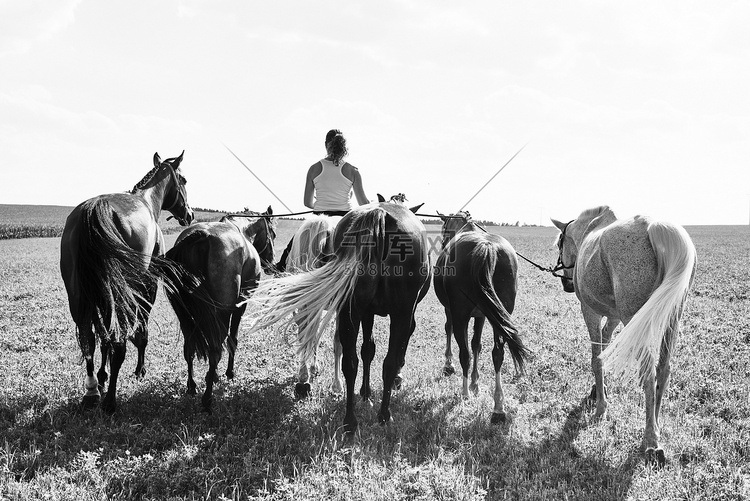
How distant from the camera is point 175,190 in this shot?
7.15m

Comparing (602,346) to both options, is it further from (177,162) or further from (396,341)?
(177,162)

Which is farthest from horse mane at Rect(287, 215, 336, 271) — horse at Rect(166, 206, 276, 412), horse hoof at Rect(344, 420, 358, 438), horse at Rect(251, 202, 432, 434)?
horse hoof at Rect(344, 420, 358, 438)

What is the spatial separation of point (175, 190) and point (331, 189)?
250 centimetres

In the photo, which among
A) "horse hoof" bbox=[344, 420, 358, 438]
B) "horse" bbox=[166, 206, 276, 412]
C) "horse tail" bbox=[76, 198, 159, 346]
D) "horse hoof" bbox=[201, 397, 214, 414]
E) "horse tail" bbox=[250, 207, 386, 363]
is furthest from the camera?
"horse" bbox=[166, 206, 276, 412]

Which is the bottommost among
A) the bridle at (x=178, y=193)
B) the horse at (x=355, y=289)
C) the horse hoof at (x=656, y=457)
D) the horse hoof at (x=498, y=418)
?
the horse hoof at (x=498, y=418)

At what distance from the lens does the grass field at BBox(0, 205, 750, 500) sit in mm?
3670

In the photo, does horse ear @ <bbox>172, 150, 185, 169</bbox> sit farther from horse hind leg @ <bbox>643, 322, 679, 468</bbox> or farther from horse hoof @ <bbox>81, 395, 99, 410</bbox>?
horse hind leg @ <bbox>643, 322, 679, 468</bbox>

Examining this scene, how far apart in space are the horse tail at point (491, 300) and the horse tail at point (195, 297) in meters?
3.00

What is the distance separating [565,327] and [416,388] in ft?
16.3

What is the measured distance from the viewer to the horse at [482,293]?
5.15 metres

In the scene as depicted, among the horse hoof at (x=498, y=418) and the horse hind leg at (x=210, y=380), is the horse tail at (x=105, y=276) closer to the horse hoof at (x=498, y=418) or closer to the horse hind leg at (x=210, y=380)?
the horse hind leg at (x=210, y=380)

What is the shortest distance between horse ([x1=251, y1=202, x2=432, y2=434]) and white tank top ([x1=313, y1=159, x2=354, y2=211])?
2052 mm

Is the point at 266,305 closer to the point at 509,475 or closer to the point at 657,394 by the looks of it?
the point at 509,475

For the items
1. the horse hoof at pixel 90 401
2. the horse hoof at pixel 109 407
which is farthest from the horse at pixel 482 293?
the horse hoof at pixel 90 401
